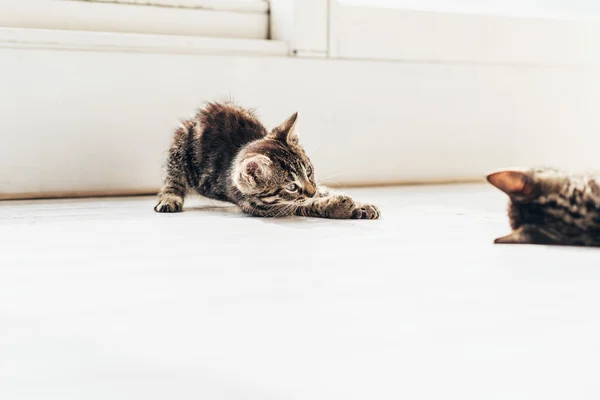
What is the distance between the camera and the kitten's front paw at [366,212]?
1771mm

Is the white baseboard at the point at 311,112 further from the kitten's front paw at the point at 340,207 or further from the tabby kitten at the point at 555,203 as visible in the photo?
the tabby kitten at the point at 555,203

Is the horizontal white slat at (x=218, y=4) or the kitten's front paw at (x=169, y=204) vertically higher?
the horizontal white slat at (x=218, y=4)

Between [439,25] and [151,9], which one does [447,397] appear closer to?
[151,9]

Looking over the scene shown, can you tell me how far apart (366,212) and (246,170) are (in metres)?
0.33

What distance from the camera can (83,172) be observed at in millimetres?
2193

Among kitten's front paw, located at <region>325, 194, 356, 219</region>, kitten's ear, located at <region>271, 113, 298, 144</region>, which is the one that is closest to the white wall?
kitten's ear, located at <region>271, 113, 298, 144</region>

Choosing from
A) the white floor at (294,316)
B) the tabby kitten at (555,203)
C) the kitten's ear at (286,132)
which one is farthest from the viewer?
the kitten's ear at (286,132)

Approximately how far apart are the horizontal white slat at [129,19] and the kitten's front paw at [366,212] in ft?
3.16

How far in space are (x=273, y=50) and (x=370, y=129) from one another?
466 mm

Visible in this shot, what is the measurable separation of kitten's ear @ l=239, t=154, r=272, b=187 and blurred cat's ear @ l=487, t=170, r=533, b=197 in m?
0.78

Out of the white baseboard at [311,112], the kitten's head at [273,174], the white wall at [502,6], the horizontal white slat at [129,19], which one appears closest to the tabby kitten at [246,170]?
the kitten's head at [273,174]

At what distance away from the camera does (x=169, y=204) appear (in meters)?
1.92

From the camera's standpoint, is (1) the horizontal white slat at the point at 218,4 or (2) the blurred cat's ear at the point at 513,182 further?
(1) the horizontal white slat at the point at 218,4

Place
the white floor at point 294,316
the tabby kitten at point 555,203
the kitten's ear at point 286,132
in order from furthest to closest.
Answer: the kitten's ear at point 286,132
the tabby kitten at point 555,203
the white floor at point 294,316
